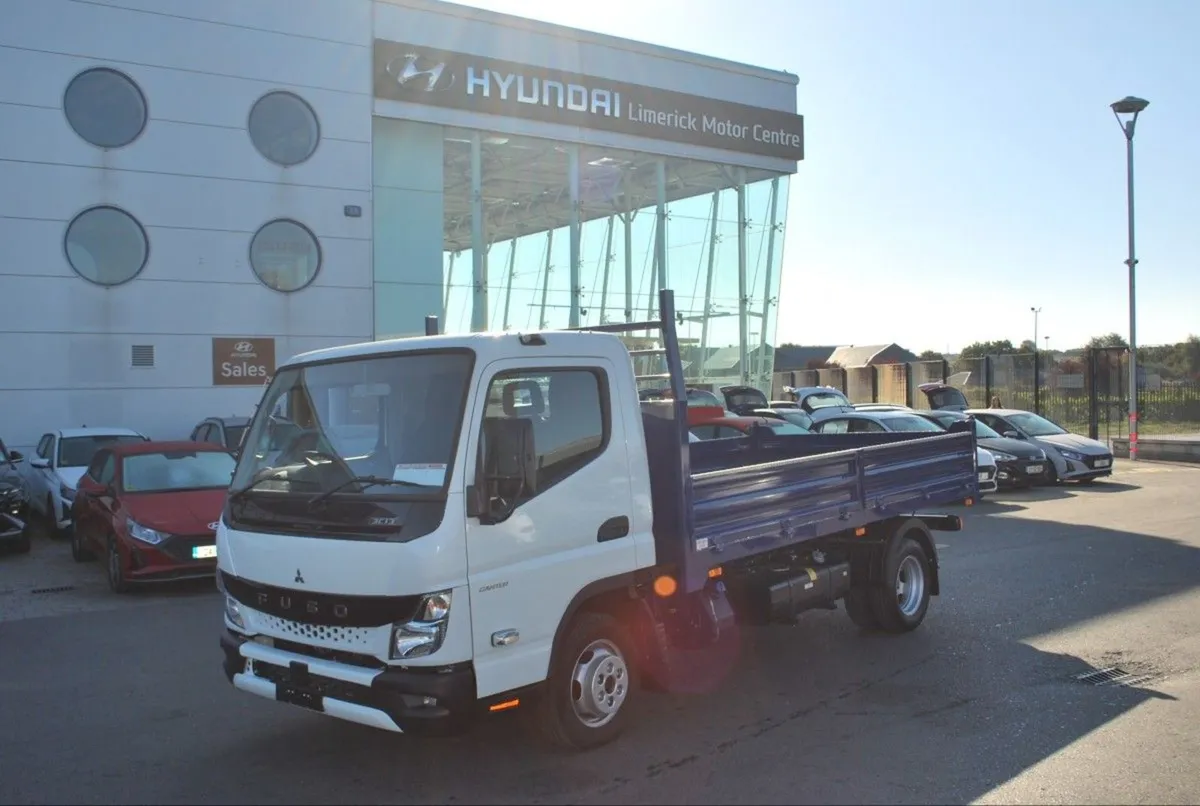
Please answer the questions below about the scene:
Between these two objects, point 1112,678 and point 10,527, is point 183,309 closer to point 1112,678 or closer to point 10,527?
point 10,527

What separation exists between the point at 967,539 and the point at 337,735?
9.42 meters

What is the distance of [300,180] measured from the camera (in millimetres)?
19984

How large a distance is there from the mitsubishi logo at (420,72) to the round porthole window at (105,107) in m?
4.99

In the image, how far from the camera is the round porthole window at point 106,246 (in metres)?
18.0

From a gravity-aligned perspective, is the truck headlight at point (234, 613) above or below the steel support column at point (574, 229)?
below

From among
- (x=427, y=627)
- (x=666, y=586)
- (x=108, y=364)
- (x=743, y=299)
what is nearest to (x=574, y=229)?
(x=743, y=299)

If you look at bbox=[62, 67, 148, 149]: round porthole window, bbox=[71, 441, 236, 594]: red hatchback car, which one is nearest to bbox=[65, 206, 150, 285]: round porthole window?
bbox=[62, 67, 148, 149]: round porthole window

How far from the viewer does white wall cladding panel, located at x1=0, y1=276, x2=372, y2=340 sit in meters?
17.7

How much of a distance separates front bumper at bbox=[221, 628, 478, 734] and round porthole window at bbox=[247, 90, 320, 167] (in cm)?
1684

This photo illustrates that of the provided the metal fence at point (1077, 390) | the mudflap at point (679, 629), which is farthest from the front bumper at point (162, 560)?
the metal fence at point (1077, 390)

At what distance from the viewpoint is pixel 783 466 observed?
Result: 652 centimetres

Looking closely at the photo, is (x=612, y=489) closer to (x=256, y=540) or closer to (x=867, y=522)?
(x=256, y=540)

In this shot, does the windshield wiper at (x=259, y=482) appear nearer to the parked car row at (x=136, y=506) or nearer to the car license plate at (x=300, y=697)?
the car license plate at (x=300, y=697)

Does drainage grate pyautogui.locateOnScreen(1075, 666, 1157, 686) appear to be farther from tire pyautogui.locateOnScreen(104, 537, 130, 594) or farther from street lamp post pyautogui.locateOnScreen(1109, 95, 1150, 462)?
street lamp post pyautogui.locateOnScreen(1109, 95, 1150, 462)
